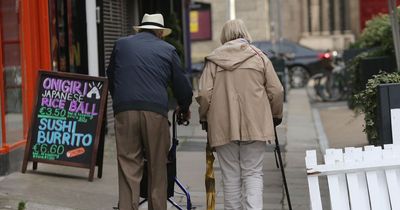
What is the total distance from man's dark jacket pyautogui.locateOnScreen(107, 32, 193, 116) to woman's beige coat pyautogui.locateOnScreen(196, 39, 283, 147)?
308 mm

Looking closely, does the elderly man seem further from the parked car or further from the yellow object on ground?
the parked car

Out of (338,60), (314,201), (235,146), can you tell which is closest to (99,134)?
(235,146)

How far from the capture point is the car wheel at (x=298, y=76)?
24062 mm

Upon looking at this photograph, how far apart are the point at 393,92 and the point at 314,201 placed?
1.58 metres

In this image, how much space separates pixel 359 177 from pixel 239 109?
3.91 feet

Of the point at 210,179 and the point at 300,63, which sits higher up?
the point at 300,63

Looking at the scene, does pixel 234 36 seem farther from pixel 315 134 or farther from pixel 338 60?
pixel 338 60

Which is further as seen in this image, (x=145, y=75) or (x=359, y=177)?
(x=145, y=75)

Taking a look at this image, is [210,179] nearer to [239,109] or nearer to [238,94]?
[239,109]

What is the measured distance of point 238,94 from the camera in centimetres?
570

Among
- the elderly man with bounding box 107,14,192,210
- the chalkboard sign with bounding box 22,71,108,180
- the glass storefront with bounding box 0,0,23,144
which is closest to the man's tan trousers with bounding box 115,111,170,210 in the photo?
the elderly man with bounding box 107,14,192,210

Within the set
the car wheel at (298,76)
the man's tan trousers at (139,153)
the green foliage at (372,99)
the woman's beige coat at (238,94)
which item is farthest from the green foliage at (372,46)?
the car wheel at (298,76)

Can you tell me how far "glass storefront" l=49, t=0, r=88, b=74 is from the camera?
9.85 m

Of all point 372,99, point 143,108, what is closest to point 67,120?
point 143,108
